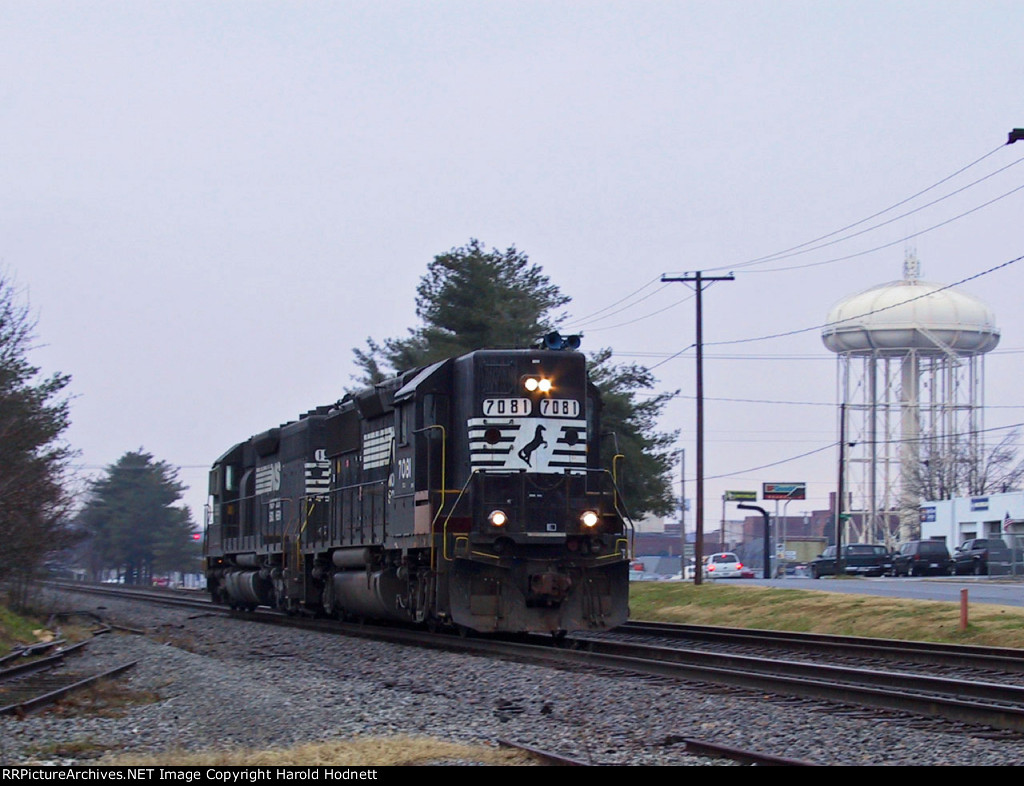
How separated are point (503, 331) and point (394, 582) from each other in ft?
66.1

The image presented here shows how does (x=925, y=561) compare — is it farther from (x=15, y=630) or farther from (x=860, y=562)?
(x=15, y=630)

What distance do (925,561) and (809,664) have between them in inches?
1496

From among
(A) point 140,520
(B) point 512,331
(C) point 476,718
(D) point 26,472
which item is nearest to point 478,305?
(B) point 512,331

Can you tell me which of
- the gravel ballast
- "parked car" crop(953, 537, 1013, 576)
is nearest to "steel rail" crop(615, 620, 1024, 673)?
the gravel ballast

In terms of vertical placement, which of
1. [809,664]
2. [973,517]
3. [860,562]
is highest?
[973,517]

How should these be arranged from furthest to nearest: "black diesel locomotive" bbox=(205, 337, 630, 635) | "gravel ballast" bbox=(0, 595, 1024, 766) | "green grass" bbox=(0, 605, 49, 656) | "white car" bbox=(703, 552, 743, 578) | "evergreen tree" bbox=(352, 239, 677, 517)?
"white car" bbox=(703, 552, 743, 578) → "evergreen tree" bbox=(352, 239, 677, 517) → "green grass" bbox=(0, 605, 49, 656) → "black diesel locomotive" bbox=(205, 337, 630, 635) → "gravel ballast" bbox=(0, 595, 1024, 766)

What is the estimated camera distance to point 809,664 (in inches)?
550

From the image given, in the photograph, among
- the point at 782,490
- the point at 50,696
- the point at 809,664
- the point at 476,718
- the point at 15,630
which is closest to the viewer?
the point at 476,718

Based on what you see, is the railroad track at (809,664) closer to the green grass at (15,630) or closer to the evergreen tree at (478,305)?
the green grass at (15,630)

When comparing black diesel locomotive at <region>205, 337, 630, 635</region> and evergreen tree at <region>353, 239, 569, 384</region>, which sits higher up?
evergreen tree at <region>353, 239, 569, 384</region>

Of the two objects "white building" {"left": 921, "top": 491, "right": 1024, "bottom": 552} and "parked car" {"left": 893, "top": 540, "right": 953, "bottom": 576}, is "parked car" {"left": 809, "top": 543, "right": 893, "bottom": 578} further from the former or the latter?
"white building" {"left": 921, "top": 491, "right": 1024, "bottom": 552}

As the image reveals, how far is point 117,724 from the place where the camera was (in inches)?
417

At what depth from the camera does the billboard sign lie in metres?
70.2

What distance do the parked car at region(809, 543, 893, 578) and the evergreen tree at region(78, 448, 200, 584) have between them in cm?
4752
